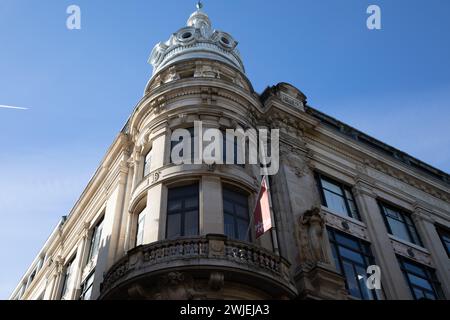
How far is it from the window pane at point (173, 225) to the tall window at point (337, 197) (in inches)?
352

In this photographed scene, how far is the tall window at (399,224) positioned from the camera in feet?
93.2

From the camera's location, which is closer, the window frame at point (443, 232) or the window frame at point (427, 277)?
the window frame at point (427, 277)

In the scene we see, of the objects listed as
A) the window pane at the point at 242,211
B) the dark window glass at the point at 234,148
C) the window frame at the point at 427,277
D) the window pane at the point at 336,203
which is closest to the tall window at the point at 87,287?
the window pane at the point at 242,211

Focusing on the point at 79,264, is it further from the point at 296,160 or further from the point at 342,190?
the point at 342,190

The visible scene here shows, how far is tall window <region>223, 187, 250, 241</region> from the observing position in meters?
20.1

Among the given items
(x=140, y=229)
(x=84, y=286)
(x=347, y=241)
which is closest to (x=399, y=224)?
(x=347, y=241)

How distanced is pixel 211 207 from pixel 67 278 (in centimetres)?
1658

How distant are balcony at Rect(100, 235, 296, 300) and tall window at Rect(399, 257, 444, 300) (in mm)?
9779

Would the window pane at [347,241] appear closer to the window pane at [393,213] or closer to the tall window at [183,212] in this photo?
the window pane at [393,213]

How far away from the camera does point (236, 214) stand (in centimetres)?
2083

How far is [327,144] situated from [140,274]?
15.9 m

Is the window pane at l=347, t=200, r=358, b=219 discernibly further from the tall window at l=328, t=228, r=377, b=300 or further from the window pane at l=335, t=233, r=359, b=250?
the window pane at l=335, t=233, r=359, b=250

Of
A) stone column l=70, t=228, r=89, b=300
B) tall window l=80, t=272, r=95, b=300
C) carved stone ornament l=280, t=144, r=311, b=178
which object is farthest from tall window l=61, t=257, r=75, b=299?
carved stone ornament l=280, t=144, r=311, b=178

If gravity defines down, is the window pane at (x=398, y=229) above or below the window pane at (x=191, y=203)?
above
